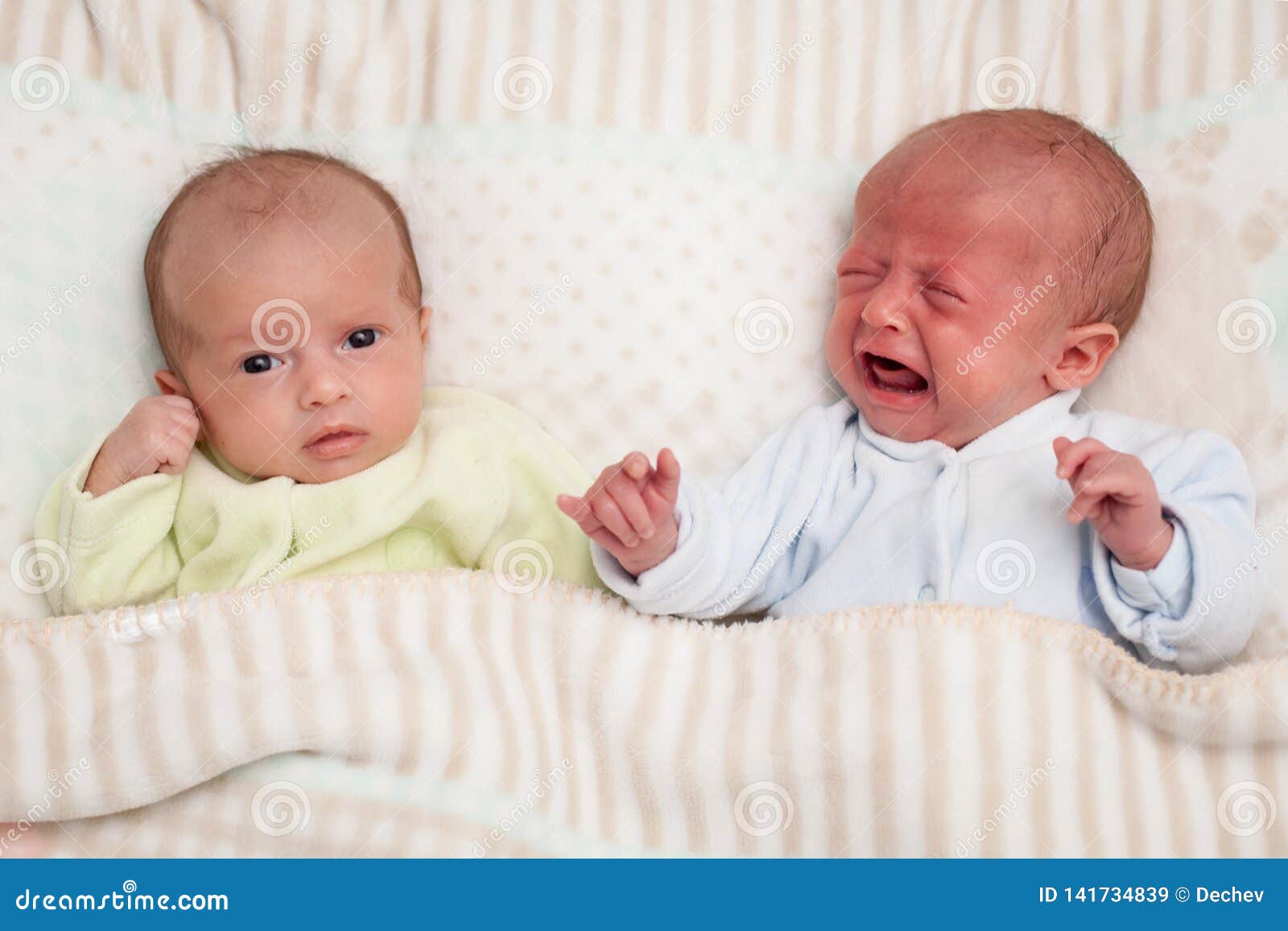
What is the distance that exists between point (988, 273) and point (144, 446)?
1.11 meters

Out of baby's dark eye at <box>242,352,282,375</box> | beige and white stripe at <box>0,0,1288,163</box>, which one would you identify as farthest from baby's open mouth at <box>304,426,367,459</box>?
beige and white stripe at <box>0,0,1288,163</box>

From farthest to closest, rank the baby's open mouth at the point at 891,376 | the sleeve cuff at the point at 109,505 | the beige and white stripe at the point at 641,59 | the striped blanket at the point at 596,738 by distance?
1. the beige and white stripe at the point at 641,59
2. the baby's open mouth at the point at 891,376
3. the sleeve cuff at the point at 109,505
4. the striped blanket at the point at 596,738

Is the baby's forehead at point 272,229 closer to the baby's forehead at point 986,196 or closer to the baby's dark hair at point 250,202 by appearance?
the baby's dark hair at point 250,202

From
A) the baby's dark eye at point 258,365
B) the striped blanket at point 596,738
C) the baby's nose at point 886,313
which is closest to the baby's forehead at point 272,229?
the baby's dark eye at point 258,365

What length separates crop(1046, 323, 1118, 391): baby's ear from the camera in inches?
66.9

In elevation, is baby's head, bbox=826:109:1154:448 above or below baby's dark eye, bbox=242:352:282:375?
above

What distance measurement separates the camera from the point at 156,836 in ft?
4.67

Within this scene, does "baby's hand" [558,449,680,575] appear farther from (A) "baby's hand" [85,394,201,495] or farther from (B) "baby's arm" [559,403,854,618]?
(A) "baby's hand" [85,394,201,495]

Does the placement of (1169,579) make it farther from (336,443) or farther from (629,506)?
(336,443)

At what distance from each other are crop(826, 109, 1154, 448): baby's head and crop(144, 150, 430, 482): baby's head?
25.0 inches

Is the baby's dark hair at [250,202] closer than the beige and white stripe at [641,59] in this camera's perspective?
Yes

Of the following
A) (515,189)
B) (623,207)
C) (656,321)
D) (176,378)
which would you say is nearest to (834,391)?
(656,321)

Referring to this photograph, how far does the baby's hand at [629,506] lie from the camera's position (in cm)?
150

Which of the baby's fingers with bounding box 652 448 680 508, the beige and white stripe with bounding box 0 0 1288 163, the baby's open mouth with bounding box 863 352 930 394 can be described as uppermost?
the beige and white stripe with bounding box 0 0 1288 163
